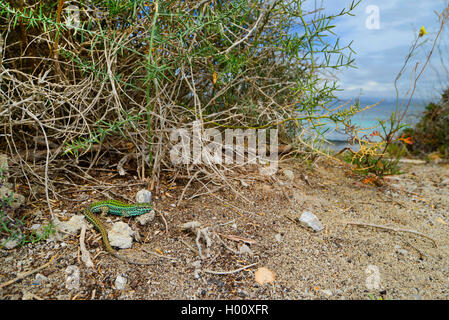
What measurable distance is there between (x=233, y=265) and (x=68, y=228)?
908mm

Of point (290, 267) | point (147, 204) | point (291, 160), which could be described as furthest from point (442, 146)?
point (147, 204)

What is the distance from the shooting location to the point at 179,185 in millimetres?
2275

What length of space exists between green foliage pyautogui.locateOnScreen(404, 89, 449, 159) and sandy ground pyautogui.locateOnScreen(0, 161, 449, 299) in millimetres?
3126

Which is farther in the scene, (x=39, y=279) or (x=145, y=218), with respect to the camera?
(x=145, y=218)

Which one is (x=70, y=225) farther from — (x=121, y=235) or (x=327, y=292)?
(x=327, y=292)

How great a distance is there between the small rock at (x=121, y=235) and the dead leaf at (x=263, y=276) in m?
0.68

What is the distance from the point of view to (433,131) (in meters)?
5.25

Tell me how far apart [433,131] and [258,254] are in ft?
16.0

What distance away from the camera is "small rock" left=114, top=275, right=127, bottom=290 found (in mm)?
1440

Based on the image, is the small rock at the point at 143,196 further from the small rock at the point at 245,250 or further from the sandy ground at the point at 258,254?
the small rock at the point at 245,250

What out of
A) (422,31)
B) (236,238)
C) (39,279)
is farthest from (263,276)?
(422,31)

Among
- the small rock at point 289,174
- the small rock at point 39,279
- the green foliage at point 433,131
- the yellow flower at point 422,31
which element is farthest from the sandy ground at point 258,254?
the green foliage at point 433,131

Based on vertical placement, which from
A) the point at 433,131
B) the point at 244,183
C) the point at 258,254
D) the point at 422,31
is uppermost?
the point at 422,31

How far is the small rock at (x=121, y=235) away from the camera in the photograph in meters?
1.66
